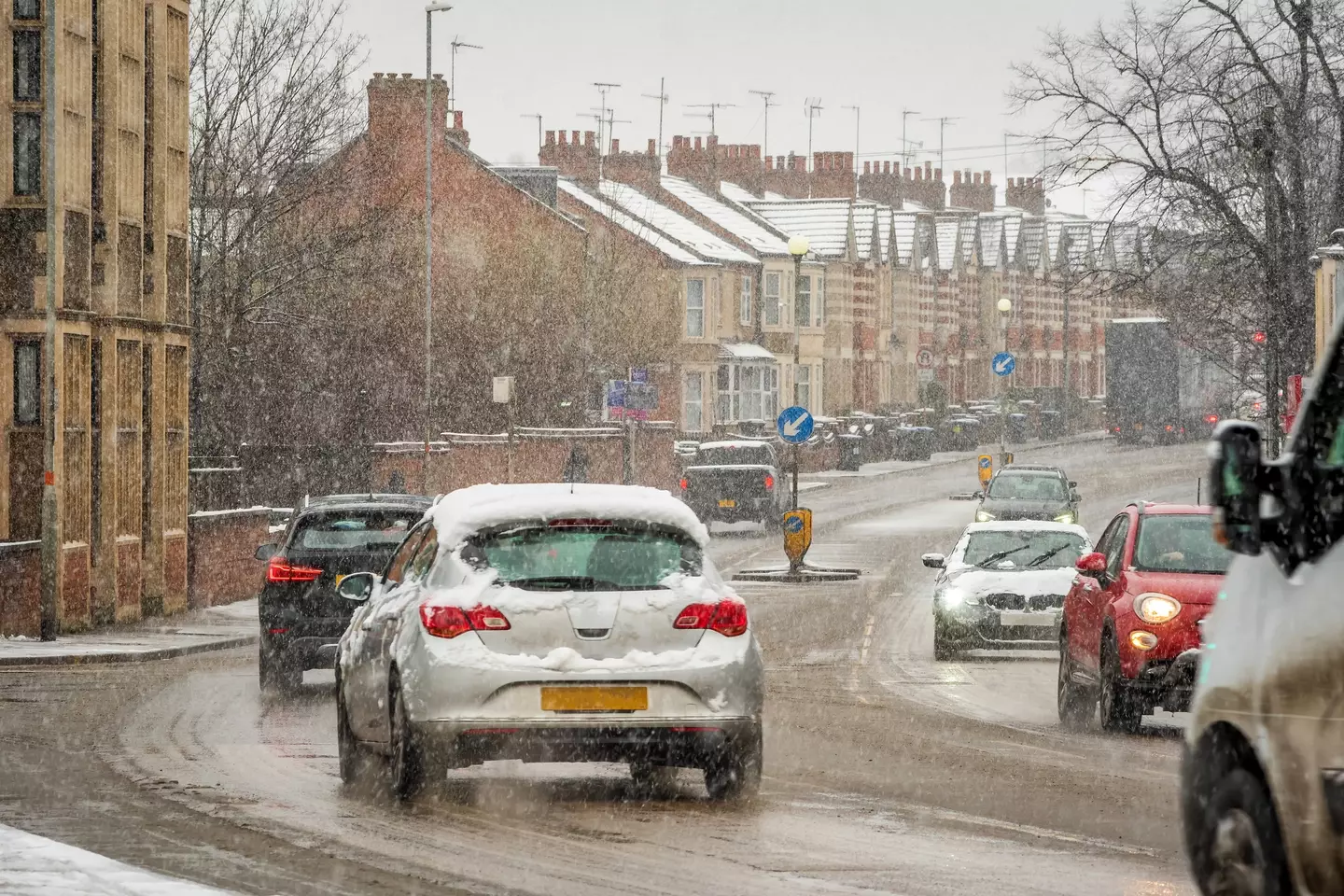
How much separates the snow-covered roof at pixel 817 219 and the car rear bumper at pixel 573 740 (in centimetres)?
8120

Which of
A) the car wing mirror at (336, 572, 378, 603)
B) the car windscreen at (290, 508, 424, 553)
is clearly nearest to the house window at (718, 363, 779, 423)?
the car windscreen at (290, 508, 424, 553)

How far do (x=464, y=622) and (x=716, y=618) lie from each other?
121 centimetres

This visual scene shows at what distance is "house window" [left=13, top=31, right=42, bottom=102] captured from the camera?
86.5ft

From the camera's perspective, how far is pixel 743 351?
79.2 metres

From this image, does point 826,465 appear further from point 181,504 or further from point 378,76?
point 181,504

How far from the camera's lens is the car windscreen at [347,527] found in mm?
19156

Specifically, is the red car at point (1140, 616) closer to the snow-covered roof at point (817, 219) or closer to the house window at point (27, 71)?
the house window at point (27, 71)

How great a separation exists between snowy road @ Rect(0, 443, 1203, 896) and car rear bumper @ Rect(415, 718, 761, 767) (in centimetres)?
29

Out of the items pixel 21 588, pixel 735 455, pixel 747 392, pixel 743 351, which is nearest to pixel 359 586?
pixel 21 588

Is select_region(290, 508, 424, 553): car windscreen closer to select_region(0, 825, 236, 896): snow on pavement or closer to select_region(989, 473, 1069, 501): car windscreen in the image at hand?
select_region(0, 825, 236, 896): snow on pavement

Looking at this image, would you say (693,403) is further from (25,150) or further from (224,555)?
(25,150)

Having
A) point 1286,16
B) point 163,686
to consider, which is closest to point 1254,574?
point 163,686

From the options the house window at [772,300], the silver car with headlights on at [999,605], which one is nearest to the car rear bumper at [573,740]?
the silver car with headlights on at [999,605]

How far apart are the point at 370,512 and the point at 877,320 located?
80400mm
